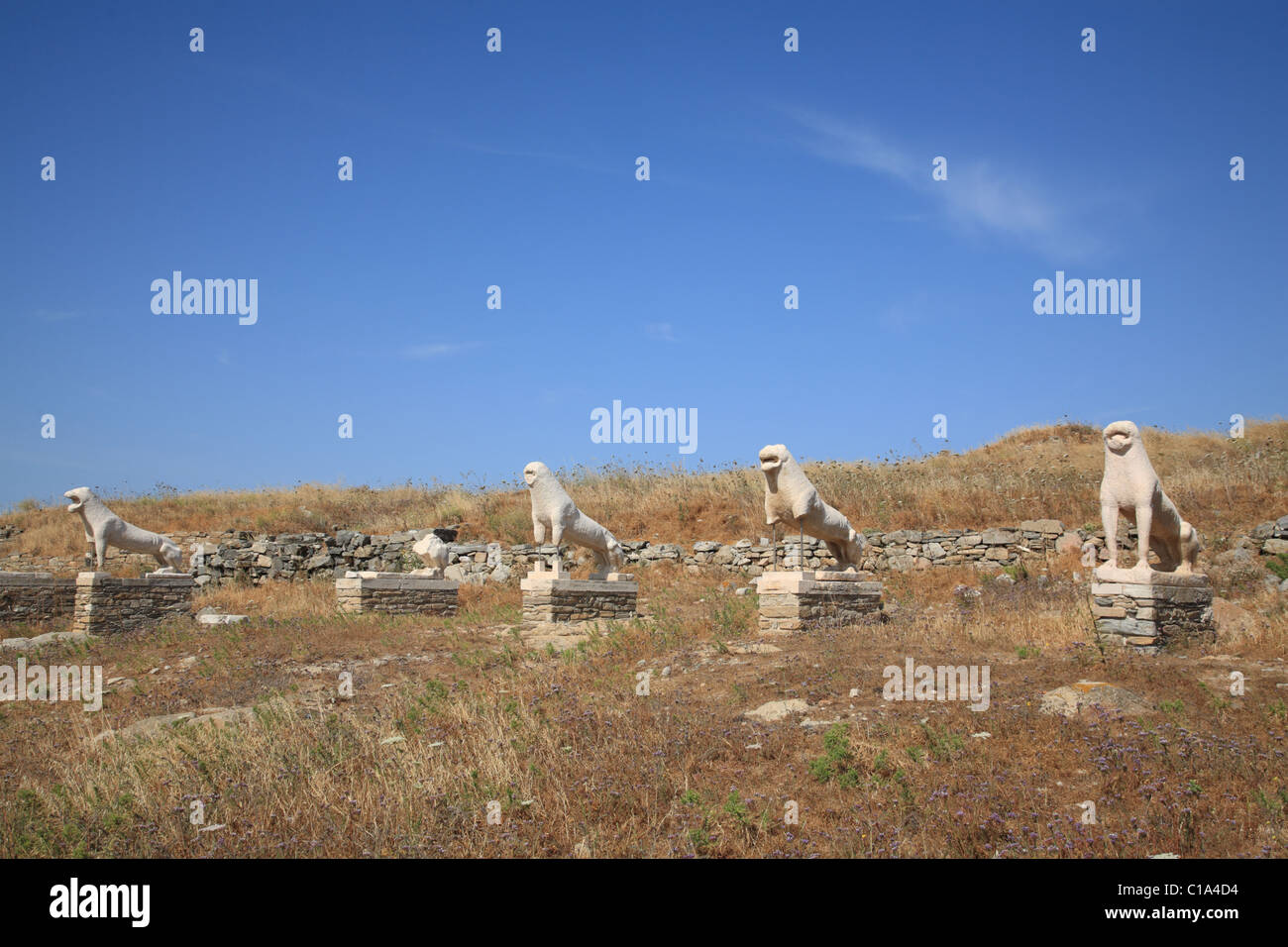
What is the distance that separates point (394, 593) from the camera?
15.3 metres

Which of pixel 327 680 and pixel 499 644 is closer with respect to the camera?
pixel 327 680

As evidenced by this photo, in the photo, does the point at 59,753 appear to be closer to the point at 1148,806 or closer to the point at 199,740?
the point at 199,740

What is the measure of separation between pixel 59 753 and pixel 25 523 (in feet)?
79.8

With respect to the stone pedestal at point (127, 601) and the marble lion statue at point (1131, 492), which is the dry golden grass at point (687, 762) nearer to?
the marble lion statue at point (1131, 492)

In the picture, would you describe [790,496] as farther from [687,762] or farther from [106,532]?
[106,532]

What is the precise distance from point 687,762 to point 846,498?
15570 millimetres

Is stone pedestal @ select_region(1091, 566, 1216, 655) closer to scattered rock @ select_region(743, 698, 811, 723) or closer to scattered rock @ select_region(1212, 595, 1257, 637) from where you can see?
scattered rock @ select_region(1212, 595, 1257, 637)

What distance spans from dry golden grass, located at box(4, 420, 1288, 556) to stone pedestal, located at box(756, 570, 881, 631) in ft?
27.2

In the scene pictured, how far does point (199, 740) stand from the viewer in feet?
24.9

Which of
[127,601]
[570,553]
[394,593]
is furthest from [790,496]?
[127,601]

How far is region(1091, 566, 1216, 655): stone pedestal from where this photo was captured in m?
9.12

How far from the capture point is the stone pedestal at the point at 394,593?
15.0 metres

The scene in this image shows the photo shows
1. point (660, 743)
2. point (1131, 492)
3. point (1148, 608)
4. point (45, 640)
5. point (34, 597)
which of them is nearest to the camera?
point (660, 743)
